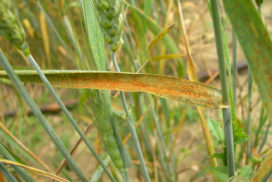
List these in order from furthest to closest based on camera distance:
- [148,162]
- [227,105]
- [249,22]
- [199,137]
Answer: [199,137] < [148,162] < [227,105] < [249,22]

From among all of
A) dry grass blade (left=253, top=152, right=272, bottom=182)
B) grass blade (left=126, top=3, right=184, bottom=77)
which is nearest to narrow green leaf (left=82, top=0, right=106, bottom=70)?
grass blade (left=126, top=3, right=184, bottom=77)

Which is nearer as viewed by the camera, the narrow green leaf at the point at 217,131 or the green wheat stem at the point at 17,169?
the green wheat stem at the point at 17,169

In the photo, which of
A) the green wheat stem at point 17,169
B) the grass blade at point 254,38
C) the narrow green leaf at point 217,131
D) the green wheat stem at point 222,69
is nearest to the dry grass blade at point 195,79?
the narrow green leaf at point 217,131

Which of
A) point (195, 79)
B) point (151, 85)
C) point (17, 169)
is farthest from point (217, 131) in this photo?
point (17, 169)

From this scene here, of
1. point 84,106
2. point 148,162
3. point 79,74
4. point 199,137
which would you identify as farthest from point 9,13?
point 199,137

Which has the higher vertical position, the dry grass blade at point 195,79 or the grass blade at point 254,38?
the grass blade at point 254,38

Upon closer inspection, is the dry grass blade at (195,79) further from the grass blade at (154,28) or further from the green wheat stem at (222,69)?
the green wheat stem at (222,69)

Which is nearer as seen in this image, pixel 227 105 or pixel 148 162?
pixel 227 105

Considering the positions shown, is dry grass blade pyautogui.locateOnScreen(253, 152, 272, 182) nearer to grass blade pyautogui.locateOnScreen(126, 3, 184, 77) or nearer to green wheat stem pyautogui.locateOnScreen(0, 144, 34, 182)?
grass blade pyautogui.locateOnScreen(126, 3, 184, 77)

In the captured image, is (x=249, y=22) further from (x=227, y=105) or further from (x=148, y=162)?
(x=148, y=162)
